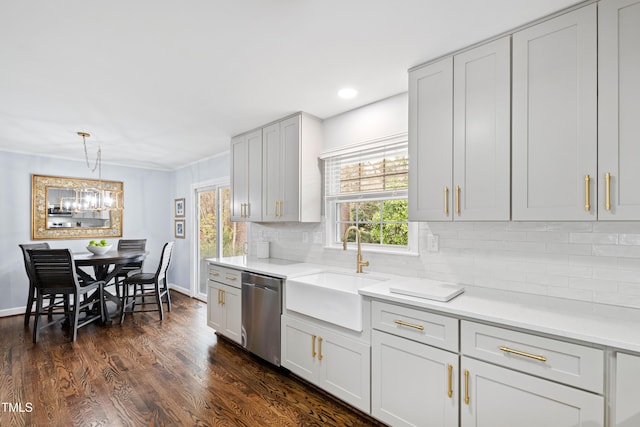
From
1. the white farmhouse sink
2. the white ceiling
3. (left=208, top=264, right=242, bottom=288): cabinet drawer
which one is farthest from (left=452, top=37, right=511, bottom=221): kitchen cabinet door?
(left=208, top=264, right=242, bottom=288): cabinet drawer

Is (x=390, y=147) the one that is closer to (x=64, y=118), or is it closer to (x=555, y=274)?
(x=555, y=274)

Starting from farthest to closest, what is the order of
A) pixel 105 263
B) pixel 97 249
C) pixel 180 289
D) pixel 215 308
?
pixel 180 289, pixel 97 249, pixel 105 263, pixel 215 308

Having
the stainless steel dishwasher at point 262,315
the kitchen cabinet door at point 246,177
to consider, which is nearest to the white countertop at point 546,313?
the stainless steel dishwasher at point 262,315

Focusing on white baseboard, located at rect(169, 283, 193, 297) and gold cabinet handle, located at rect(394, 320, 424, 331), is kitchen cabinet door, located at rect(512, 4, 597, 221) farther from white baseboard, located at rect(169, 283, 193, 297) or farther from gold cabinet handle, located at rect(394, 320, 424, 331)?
white baseboard, located at rect(169, 283, 193, 297)

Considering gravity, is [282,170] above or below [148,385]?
above

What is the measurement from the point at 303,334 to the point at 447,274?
1176 mm

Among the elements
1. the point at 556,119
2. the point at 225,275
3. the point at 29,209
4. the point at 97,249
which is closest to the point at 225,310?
the point at 225,275

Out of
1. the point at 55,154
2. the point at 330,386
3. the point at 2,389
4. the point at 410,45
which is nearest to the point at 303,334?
the point at 330,386

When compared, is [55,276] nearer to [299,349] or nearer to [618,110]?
[299,349]

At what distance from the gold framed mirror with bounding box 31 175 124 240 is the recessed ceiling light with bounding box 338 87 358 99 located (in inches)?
146

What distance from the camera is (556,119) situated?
1.63 m

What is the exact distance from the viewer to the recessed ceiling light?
257 centimetres

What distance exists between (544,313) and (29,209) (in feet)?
20.4

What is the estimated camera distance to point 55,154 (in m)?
4.77
